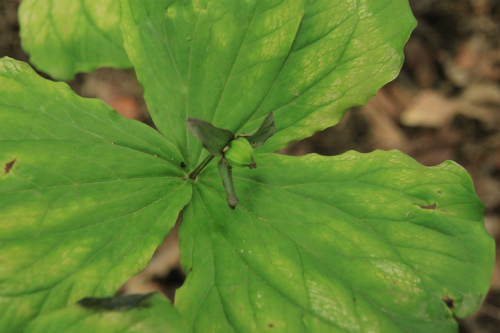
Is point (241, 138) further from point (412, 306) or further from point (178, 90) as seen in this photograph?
point (412, 306)

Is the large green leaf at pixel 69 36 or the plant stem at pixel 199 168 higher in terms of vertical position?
the large green leaf at pixel 69 36

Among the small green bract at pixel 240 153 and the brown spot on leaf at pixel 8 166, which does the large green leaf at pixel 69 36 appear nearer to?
the brown spot on leaf at pixel 8 166

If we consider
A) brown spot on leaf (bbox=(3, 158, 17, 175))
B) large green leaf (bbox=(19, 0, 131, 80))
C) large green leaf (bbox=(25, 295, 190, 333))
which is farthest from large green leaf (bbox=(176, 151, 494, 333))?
large green leaf (bbox=(19, 0, 131, 80))

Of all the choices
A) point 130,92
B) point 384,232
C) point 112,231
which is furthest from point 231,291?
point 130,92

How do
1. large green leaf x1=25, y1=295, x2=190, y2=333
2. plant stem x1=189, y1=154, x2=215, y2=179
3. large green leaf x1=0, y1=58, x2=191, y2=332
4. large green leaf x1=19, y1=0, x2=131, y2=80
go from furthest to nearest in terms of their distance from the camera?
large green leaf x1=19, y1=0, x2=131, y2=80
plant stem x1=189, y1=154, x2=215, y2=179
large green leaf x1=0, y1=58, x2=191, y2=332
large green leaf x1=25, y1=295, x2=190, y2=333

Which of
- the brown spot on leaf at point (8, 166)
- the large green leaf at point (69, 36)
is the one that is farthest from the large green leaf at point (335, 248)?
the large green leaf at point (69, 36)

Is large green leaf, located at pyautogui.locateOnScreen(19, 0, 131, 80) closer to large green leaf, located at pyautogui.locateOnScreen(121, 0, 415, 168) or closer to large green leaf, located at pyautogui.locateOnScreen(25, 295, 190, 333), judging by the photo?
large green leaf, located at pyautogui.locateOnScreen(121, 0, 415, 168)

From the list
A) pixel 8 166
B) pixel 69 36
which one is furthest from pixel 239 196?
pixel 69 36

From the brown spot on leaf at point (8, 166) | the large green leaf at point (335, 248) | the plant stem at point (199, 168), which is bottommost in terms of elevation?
the large green leaf at point (335, 248)
